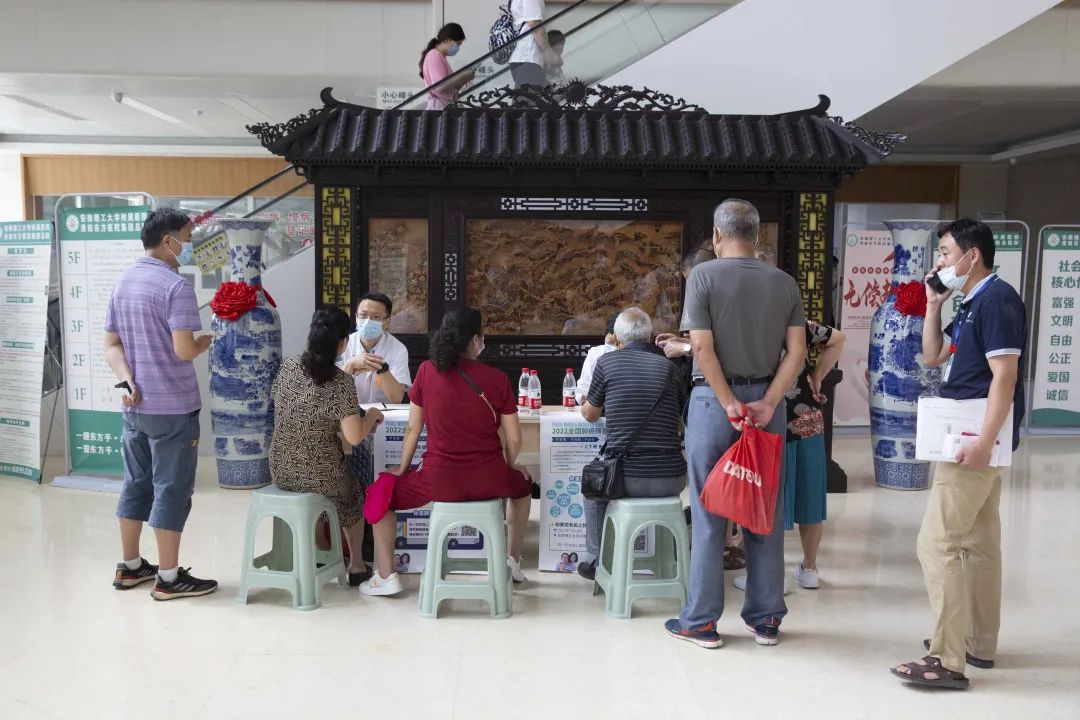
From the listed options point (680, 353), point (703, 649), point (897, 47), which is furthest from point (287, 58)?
point (703, 649)

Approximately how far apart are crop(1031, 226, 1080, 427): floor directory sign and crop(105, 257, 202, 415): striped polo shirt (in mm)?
Result: 7182

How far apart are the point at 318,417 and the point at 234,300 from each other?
2.39 m

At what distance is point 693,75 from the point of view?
6520mm

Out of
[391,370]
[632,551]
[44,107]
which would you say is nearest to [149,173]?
[44,107]

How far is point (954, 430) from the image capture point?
3.08m

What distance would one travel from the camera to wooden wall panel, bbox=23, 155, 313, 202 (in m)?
12.5

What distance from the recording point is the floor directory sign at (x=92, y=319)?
19.8 feet

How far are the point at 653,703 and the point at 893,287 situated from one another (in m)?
4.39

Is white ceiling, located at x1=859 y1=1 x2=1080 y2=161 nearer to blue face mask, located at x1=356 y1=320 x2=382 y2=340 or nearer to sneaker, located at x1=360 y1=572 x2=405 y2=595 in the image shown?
blue face mask, located at x1=356 y1=320 x2=382 y2=340

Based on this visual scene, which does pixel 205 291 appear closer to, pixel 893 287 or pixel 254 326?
pixel 254 326

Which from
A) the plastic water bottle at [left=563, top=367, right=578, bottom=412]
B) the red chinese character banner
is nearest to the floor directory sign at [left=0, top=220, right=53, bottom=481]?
the plastic water bottle at [left=563, top=367, right=578, bottom=412]

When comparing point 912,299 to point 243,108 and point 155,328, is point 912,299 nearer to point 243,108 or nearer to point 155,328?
point 155,328

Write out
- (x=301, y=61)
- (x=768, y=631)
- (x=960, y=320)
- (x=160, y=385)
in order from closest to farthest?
1. (x=960, y=320)
2. (x=768, y=631)
3. (x=160, y=385)
4. (x=301, y=61)

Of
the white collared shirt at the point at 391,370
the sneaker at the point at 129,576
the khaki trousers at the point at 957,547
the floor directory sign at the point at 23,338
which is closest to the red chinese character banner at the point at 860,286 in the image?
the white collared shirt at the point at 391,370
